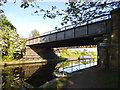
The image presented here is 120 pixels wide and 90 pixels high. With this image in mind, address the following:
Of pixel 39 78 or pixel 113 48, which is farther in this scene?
pixel 39 78

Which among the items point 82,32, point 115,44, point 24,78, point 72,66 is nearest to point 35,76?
point 24,78

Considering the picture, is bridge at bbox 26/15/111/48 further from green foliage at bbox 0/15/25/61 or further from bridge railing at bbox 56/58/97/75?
green foliage at bbox 0/15/25/61

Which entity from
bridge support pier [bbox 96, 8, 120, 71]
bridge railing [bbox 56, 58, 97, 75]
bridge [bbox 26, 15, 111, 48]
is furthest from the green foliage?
bridge support pier [bbox 96, 8, 120, 71]

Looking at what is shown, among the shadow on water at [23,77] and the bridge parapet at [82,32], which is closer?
the shadow on water at [23,77]

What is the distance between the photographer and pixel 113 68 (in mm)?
7820

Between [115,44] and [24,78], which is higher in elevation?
[115,44]

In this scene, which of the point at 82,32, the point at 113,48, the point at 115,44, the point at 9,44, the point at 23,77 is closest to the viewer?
the point at 115,44

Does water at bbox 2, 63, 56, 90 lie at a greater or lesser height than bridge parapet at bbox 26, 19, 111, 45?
lesser

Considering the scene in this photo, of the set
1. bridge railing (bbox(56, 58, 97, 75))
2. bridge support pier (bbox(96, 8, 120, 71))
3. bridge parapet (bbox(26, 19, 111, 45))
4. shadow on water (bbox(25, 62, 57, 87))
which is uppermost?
bridge parapet (bbox(26, 19, 111, 45))

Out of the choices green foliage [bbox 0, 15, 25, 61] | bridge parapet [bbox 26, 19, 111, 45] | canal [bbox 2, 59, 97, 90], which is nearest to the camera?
canal [bbox 2, 59, 97, 90]

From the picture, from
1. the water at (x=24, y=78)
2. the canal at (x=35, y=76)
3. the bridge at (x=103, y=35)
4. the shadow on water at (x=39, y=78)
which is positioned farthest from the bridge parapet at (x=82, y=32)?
the shadow on water at (x=39, y=78)

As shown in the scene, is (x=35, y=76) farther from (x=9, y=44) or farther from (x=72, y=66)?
(x=9, y=44)

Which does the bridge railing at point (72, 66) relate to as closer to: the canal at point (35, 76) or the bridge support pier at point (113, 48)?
the canal at point (35, 76)

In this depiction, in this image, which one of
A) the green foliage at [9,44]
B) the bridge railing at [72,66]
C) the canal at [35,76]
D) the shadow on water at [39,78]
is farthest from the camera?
the green foliage at [9,44]
